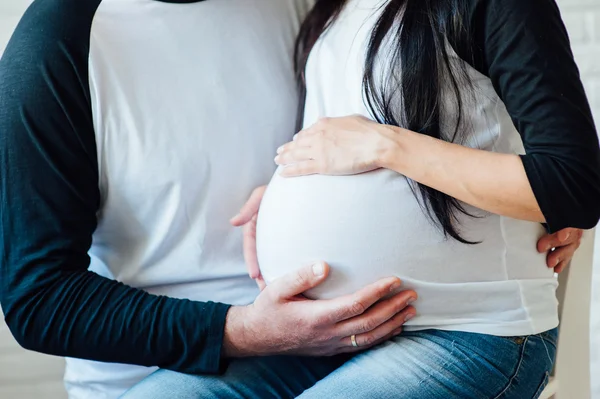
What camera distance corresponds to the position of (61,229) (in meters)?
0.99

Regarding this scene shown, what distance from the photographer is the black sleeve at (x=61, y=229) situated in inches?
38.3

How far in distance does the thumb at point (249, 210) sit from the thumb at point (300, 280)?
147mm

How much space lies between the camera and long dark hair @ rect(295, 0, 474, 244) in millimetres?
943

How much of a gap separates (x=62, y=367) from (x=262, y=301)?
29.1 inches

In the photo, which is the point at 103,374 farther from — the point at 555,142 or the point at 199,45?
the point at 555,142

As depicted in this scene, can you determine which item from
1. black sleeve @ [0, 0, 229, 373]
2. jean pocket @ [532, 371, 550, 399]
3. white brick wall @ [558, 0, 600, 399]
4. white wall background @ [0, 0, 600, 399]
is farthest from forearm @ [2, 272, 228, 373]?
white brick wall @ [558, 0, 600, 399]

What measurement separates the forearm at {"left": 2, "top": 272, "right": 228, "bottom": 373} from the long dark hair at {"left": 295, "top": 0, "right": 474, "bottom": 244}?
326 mm

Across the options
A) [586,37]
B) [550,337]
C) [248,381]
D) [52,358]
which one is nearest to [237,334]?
[248,381]

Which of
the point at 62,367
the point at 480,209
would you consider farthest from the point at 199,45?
the point at 62,367

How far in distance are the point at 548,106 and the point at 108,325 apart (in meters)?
0.60

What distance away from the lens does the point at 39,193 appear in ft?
3.20

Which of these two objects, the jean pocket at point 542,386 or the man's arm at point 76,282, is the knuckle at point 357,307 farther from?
the jean pocket at point 542,386

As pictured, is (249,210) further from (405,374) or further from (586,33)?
(586,33)

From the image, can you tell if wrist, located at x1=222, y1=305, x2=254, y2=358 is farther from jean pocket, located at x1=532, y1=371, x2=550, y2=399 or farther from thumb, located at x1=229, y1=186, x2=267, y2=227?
jean pocket, located at x1=532, y1=371, x2=550, y2=399
